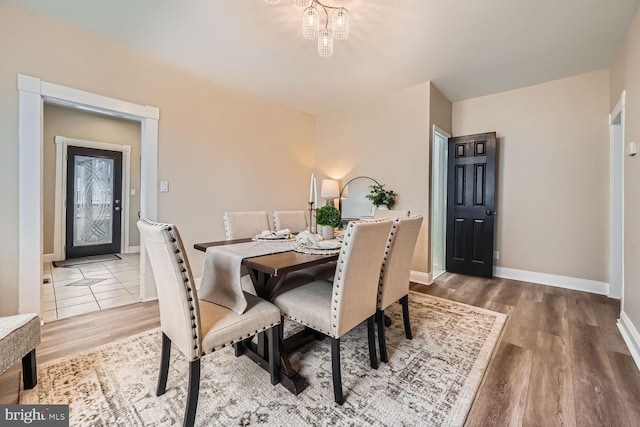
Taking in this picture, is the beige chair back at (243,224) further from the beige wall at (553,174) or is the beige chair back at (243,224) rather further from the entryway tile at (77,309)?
the beige wall at (553,174)

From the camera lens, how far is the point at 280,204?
13.9 ft

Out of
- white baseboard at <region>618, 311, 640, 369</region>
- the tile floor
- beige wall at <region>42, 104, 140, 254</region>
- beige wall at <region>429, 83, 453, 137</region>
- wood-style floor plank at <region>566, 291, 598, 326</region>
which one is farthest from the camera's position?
beige wall at <region>42, 104, 140, 254</region>

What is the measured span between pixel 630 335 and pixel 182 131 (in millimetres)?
4402

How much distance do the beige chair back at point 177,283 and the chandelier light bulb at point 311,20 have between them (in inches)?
69.6

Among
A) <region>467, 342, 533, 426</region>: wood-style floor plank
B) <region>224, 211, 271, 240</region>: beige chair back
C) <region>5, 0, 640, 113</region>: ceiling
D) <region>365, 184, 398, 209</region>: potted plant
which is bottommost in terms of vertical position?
<region>467, 342, 533, 426</region>: wood-style floor plank

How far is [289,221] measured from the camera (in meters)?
2.94

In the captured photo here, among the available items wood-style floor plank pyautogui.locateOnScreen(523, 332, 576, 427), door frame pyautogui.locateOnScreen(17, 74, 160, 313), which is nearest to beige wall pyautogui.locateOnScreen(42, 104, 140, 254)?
door frame pyautogui.locateOnScreen(17, 74, 160, 313)

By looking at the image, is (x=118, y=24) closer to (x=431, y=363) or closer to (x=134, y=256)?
(x=431, y=363)

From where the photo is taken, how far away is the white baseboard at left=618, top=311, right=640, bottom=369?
6.13 feet

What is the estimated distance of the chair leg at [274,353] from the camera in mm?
1566

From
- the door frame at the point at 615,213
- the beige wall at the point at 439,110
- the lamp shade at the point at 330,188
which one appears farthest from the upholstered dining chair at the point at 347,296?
the door frame at the point at 615,213

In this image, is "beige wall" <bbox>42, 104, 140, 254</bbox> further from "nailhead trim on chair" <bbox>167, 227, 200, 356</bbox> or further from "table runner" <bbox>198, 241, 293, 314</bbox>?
"nailhead trim on chair" <bbox>167, 227, 200, 356</bbox>

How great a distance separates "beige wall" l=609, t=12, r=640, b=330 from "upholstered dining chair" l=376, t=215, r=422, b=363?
1653 millimetres

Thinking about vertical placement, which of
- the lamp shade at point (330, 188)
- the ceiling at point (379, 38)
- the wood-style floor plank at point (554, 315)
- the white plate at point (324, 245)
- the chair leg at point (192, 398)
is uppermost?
the ceiling at point (379, 38)
